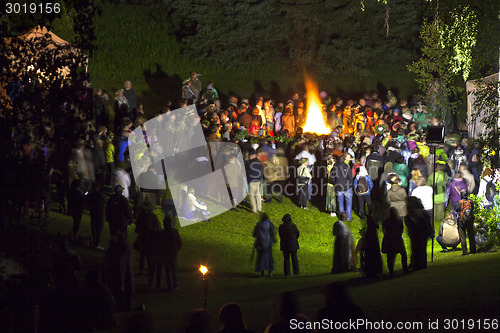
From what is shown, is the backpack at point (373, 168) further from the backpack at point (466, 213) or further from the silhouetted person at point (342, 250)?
the silhouetted person at point (342, 250)

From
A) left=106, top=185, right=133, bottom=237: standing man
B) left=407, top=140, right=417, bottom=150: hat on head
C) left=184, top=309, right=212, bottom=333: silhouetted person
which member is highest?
left=407, top=140, right=417, bottom=150: hat on head

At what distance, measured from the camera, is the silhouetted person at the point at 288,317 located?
27.0 ft

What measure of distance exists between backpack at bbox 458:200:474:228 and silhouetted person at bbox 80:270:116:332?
11491mm

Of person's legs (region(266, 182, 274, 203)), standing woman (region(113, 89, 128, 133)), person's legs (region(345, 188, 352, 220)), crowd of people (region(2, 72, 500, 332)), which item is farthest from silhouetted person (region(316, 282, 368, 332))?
standing woman (region(113, 89, 128, 133))

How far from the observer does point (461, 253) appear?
69.3 ft

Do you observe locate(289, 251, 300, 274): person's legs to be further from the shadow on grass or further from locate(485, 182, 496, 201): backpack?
the shadow on grass

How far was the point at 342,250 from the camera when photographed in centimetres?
1894

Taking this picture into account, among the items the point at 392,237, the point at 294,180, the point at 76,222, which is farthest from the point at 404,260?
the point at 294,180

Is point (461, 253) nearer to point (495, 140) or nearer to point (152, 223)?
point (495, 140)

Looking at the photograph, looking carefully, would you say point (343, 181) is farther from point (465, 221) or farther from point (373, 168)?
point (465, 221)

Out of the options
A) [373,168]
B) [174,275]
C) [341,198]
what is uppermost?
[373,168]

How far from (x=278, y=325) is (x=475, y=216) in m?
13.4

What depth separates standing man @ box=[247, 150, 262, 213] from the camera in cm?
2391

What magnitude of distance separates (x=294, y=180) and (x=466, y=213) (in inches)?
272
